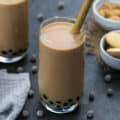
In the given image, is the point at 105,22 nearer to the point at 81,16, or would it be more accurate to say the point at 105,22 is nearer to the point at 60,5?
the point at 60,5

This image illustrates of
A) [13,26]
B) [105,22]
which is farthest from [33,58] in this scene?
[105,22]

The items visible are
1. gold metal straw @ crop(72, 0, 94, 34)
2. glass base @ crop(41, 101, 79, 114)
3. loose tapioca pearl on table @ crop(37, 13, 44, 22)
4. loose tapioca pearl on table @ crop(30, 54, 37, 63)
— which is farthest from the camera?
loose tapioca pearl on table @ crop(37, 13, 44, 22)

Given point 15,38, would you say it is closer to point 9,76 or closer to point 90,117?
point 9,76

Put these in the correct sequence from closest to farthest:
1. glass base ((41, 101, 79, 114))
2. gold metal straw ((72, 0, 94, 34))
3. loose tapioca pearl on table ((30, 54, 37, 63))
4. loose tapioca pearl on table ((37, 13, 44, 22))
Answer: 1. gold metal straw ((72, 0, 94, 34))
2. glass base ((41, 101, 79, 114))
3. loose tapioca pearl on table ((30, 54, 37, 63))
4. loose tapioca pearl on table ((37, 13, 44, 22))

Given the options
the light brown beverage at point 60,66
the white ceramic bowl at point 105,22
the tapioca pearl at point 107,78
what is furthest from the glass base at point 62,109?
the white ceramic bowl at point 105,22

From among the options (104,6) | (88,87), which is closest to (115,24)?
(104,6)

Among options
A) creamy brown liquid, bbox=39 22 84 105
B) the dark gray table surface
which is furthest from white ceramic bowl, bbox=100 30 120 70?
creamy brown liquid, bbox=39 22 84 105

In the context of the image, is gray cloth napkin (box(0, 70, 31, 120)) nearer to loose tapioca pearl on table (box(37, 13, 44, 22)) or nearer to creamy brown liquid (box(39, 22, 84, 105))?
creamy brown liquid (box(39, 22, 84, 105))
